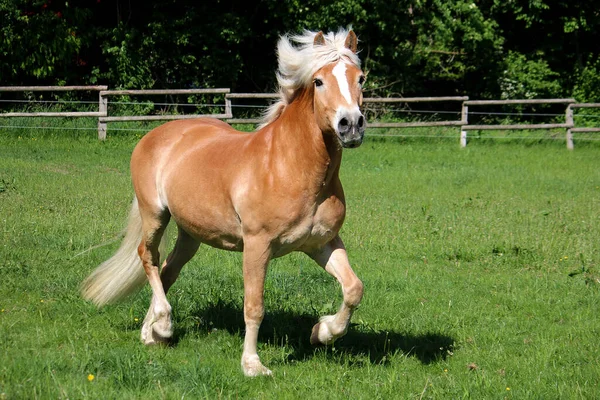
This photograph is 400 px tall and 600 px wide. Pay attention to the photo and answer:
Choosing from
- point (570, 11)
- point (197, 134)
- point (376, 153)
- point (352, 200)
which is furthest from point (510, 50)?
point (197, 134)

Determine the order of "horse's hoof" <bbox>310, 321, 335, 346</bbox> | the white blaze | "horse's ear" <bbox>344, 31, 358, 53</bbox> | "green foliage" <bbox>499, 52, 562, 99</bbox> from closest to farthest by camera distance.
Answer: the white blaze, "horse's ear" <bbox>344, 31, 358, 53</bbox>, "horse's hoof" <bbox>310, 321, 335, 346</bbox>, "green foliage" <bbox>499, 52, 562, 99</bbox>

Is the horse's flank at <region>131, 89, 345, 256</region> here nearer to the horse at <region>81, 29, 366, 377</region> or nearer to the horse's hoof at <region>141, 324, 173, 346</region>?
the horse at <region>81, 29, 366, 377</region>

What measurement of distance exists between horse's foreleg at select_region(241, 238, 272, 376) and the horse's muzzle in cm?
96

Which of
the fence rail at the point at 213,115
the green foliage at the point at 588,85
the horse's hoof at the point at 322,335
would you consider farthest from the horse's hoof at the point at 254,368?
the green foliage at the point at 588,85

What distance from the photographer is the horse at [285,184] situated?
5.13 m

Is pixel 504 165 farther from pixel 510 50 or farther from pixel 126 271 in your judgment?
pixel 126 271

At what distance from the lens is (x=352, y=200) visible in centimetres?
1277

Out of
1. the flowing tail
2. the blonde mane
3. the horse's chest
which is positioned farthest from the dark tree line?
the horse's chest

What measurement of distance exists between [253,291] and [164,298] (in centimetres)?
101

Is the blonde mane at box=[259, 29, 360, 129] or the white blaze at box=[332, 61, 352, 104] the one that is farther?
the blonde mane at box=[259, 29, 360, 129]

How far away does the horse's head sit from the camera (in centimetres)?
475

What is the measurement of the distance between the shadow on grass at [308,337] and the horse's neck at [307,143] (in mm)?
1344

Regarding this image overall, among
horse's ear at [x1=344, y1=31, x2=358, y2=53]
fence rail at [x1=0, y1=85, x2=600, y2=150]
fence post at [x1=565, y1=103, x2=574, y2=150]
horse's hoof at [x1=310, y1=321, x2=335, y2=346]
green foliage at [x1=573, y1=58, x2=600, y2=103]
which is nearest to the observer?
horse's ear at [x1=344, y1=31, x2=358, y2=53]

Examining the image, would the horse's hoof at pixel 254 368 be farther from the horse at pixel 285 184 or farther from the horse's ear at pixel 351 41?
the horse's ear at pixel 351 41
